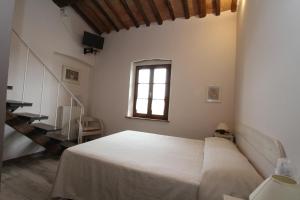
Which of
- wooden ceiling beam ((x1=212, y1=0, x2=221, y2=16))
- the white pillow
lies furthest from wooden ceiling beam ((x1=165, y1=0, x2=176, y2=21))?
the white pillow

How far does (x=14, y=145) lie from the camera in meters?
3.22

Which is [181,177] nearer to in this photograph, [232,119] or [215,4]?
[232,119]

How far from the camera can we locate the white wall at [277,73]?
985mm

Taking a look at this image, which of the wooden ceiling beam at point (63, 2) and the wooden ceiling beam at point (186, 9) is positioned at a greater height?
the wooden ceiling beam at point (63, 2)

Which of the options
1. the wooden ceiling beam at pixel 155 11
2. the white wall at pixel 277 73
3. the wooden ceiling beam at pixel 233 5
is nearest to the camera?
the white wall at pixel 277 73

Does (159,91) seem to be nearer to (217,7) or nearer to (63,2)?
(217,7)

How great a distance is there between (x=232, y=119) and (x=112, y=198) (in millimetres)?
2591

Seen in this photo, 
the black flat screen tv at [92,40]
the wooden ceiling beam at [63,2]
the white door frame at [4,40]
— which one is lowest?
the white door frame at [4,40]

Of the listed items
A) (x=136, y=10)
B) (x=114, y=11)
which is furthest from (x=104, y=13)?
(x=136, y=10)

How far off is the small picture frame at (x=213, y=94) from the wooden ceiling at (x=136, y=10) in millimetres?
1422

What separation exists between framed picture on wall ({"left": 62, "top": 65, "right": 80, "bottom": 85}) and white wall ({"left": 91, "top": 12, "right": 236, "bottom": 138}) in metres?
0.72

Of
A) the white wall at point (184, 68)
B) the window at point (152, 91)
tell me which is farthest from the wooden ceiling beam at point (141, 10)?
the window at point (152, 91)

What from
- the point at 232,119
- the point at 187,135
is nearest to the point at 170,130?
the point at 187,135

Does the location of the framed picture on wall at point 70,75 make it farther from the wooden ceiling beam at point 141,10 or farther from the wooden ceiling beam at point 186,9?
the wooden ceiling beam at point 186,9
